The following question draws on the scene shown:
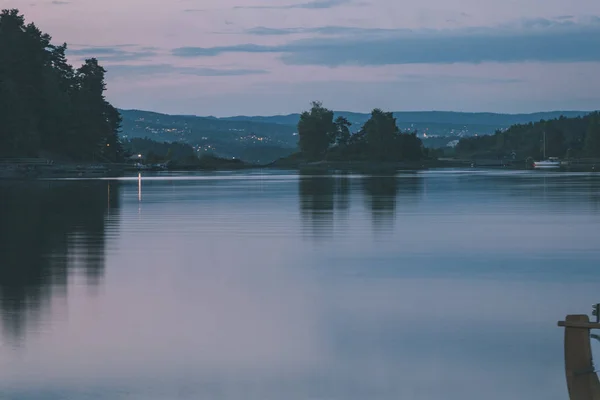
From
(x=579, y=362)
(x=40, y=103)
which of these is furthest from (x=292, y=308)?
(x=40, y=103)

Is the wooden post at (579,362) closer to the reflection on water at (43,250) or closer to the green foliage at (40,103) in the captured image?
the reflection on water at (43,250)

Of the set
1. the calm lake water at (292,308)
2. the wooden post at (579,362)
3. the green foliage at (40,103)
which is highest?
the green foliage at (40,103)

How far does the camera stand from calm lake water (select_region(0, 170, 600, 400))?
14797 millimetres

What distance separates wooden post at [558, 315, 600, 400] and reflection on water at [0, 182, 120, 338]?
9.65 meters

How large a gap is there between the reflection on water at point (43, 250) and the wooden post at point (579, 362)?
9.65 metres

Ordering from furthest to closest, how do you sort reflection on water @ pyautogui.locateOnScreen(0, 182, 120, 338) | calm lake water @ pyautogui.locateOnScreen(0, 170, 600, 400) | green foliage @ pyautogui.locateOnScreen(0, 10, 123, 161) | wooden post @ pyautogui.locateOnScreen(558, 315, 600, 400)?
green foliage @ pyautogui.locateOnScreen(0, 10, 123, 161)
reflection on water @ pyautogui.locateOnScreen(0, 182, 120, 338)
calm lake water @ pyautogui.locateOnScreen(0, 170, 600, 400)
wooden post @ pyautogui.locateOnScreen(558, 315, 600, 400)

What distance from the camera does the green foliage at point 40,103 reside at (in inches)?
5423

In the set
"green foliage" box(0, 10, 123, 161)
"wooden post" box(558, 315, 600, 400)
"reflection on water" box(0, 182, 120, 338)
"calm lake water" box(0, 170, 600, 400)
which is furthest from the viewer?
"green foliage" box(0, 10, 123, 161)

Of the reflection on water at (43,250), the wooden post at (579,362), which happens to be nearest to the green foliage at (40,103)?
the reflection on water at (43,250)

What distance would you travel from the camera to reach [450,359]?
16047 millimetres

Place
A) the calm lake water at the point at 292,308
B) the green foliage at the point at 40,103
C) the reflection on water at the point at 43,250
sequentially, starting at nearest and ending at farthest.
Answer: the calm lake water at the point at 292,308, the reflection on water at the point at 43,250, the green foliage at the point at 40,103

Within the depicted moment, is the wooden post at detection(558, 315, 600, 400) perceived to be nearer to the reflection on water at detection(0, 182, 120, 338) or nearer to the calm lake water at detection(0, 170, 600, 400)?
the calm lake water at detection(0, 170, 600, 400)

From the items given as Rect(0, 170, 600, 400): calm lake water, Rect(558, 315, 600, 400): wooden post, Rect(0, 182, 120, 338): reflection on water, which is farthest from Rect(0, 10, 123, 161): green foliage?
Rect(558, 315, 600, 400): wooden post

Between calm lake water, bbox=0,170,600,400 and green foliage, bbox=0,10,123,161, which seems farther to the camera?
green foliage, bbox=0,10,123,161
